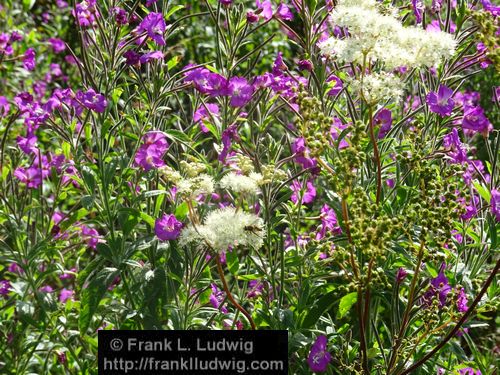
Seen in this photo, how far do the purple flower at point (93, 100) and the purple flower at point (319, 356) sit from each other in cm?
98

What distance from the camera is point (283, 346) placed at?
87.2 inches

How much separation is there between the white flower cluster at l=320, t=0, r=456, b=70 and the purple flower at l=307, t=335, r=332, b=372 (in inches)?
36.0

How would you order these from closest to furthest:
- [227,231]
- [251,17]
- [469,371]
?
1. [227,231]
2. [251,17]
3. [469,371]

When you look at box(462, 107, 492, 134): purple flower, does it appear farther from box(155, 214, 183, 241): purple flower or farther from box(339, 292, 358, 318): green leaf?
box(155, 214, 183, 241): purple flower

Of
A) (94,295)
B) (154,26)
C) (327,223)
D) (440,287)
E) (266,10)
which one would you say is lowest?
(440,287)

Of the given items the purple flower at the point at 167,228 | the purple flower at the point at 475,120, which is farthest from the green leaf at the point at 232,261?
the purple flower at the point at 475,120

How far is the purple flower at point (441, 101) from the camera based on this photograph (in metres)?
2.59

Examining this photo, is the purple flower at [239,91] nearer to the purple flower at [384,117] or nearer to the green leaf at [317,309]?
the purple flower at [384,117]

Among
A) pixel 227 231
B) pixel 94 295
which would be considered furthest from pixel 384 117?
pixel 94 295

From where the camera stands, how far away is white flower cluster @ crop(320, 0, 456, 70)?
6.57ft

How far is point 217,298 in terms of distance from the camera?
9.87 ft

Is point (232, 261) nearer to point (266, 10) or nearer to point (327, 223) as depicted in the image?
point (327, 223)

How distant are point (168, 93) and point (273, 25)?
3.48 m

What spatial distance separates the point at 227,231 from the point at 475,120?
3.62ft
